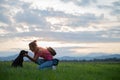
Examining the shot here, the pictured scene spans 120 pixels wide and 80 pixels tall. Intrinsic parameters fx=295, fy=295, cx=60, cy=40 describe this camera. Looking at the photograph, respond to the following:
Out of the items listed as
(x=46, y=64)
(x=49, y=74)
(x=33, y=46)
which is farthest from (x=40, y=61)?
(x=49, y=74)

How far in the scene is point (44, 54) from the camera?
16.4 metres

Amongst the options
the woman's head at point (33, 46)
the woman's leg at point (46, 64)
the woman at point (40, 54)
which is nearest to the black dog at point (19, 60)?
the woman at point (40, 54)

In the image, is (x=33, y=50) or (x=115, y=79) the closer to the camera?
(x=115, y=79)

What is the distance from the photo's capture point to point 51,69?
1631 centimetres

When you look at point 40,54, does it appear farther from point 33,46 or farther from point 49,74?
point 49,74

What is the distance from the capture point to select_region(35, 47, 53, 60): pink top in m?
16.2

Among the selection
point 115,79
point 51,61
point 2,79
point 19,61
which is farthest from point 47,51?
point 2,79

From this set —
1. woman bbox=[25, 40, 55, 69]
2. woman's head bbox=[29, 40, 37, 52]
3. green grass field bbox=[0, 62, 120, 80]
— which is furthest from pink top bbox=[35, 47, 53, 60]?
green grass field bbox=[0, 62, 120, 80]

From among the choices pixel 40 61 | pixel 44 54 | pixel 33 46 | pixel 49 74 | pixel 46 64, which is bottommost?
pixel 49 74

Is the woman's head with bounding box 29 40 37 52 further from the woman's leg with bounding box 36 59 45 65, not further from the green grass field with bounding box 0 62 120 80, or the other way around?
the green grass field with bounding box 0 62 120 80

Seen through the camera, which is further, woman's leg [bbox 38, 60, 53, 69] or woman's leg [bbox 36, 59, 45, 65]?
woman's leg [bbox 36, 59, 45, 65]

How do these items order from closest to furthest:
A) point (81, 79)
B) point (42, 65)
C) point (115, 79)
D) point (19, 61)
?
point (81, 79) → point (115, 79) → point (42, 65) → point (19, 61)

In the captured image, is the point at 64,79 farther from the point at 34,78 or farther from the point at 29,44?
the point at 29,44

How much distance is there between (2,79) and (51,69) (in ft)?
17.0
